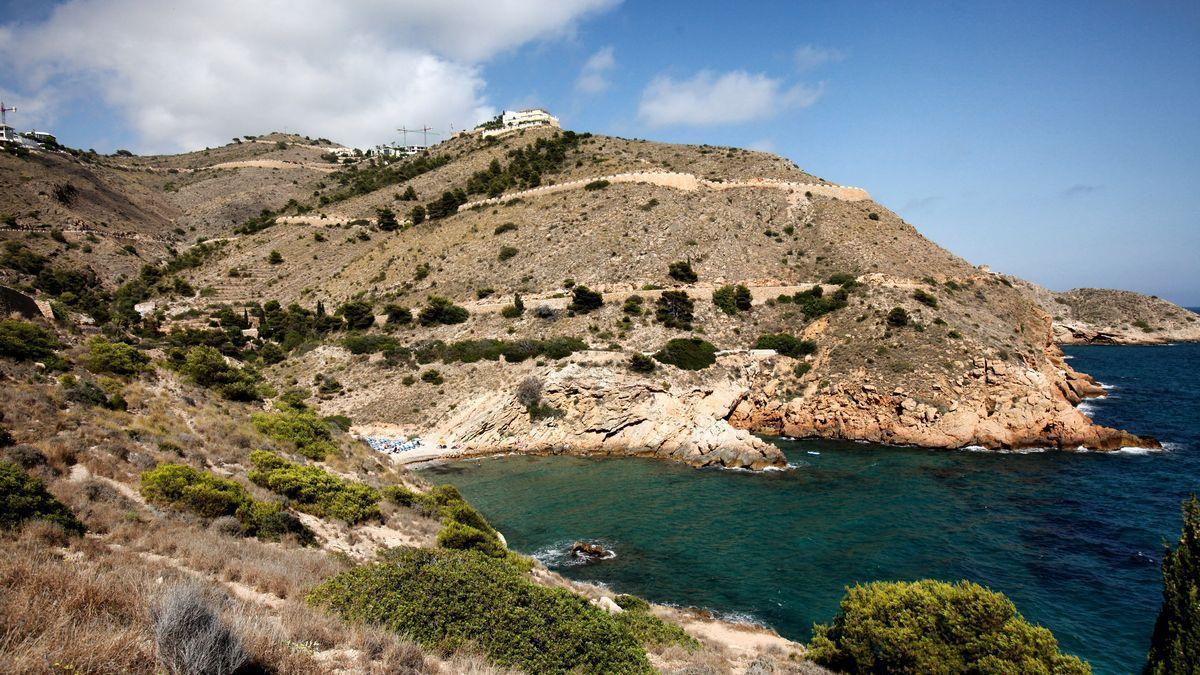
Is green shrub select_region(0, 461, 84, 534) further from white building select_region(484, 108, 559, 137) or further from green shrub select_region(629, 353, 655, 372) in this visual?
white building select_region(484, 108, 559, 137)

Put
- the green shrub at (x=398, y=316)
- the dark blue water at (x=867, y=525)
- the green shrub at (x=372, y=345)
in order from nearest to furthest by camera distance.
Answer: the dark blue water at (x=867, y=525)
the green shrub at (x=372, y=345)
the green shrub at (x=398, y=316)

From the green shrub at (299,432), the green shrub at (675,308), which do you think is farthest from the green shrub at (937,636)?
the green shrub at (675,308)

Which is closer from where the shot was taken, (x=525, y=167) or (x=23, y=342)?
(x=23, y=342)

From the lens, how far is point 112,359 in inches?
722

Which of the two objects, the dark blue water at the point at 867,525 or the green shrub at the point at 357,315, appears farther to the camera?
the green shrub at the point at 357,315

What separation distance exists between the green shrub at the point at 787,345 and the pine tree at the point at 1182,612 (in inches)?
1253

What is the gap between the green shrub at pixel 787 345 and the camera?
4100cm

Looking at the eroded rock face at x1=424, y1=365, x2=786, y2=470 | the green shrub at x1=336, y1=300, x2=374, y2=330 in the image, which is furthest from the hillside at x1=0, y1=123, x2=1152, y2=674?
the green shrub at x1=336, y1=300, x2=374, y2=330

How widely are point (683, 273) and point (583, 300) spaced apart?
32.9ft

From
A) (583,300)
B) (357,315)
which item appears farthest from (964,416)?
(357,315)

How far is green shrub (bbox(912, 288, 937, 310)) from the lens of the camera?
138ft

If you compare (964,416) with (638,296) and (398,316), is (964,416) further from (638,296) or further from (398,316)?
(398,316)

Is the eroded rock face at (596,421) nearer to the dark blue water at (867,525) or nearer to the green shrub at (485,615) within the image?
the dark blue water at (867,525)

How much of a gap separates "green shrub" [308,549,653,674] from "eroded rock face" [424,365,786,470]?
76.0 feet
